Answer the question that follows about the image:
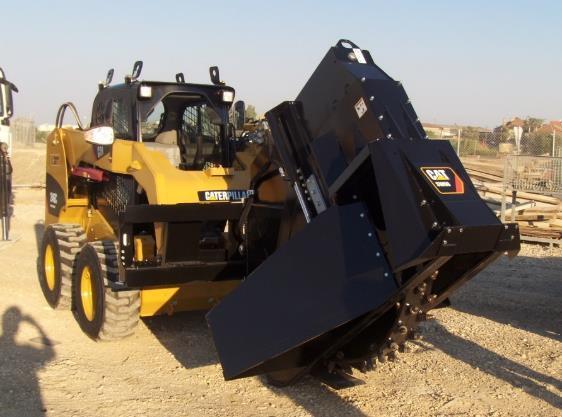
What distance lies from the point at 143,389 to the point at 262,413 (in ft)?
3.32

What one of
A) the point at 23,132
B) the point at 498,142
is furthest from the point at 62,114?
the point at 23,132

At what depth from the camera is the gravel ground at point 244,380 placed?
4781mm

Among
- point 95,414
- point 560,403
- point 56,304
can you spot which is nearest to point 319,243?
point 95,414

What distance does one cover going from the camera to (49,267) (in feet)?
25.2

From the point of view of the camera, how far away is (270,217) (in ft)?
16.4

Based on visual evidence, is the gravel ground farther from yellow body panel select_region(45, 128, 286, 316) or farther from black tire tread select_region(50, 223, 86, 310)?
yellow body panel select_region(45, 128, 286, 316)

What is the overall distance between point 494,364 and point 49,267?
488 cm

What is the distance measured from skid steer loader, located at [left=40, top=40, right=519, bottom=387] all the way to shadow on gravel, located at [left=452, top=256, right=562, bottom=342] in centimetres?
319

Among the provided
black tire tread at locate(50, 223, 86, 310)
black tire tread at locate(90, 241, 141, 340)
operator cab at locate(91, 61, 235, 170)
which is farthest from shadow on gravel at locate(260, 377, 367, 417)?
black tire tread at locate(50, 223, 86, 310)

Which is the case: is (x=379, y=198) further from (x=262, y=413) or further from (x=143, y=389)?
(x=143, y=389)

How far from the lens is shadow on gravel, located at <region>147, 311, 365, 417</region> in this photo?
4.76 meters

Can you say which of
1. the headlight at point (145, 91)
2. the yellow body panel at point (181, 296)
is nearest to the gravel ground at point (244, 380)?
the yellow body panel at point (181, 296)

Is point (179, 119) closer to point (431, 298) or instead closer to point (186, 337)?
point (186, 337)

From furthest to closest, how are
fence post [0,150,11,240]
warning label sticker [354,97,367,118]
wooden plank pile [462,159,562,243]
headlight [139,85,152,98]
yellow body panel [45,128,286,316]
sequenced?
wooden plank pile [462,159,562,243] → fence post [0,150,11,240] → headlight [139,85,152,98] → yellow body panel [45,128,286,316] → warning label sticker [354,97,367,118]
